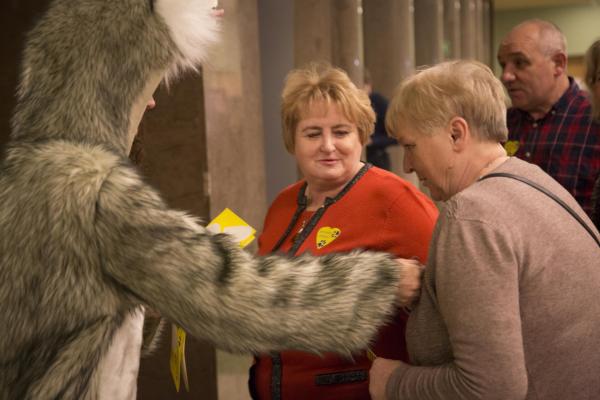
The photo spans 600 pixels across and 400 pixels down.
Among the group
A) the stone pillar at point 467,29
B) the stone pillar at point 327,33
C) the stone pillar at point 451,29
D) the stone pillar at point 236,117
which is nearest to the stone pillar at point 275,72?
the stone pillar at point 327,33

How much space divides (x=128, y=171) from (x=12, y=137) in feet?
0.98

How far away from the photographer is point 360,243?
1.81 metres

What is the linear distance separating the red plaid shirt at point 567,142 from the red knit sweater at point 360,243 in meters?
1.24

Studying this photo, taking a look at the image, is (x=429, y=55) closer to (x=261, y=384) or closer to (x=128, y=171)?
(x=261, y=384)

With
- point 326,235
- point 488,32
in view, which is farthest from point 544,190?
point 488,32

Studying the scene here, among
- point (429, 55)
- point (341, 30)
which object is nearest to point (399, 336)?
point (341, 30)

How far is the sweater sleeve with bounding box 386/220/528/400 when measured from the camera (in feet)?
4.10

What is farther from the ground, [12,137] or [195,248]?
[12,137]

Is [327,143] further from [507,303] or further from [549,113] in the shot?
[549,113]

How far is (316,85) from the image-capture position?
6.67ft

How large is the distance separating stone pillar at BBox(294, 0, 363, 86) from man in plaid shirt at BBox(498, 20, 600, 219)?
118 centimetres

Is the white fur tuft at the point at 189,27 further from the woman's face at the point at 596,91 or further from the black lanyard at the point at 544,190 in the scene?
the woman's face at the point at 596,91

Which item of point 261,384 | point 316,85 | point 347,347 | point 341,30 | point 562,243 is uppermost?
point 341,30

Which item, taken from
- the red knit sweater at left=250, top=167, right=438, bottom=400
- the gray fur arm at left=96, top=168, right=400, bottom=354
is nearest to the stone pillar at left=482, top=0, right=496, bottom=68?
the red knit sweater at left=250, top=167, right=438, bottom=400
